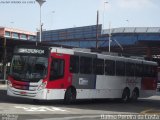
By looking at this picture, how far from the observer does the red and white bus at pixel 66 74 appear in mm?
22734

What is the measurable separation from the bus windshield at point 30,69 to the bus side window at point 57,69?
→ 1.49 feet

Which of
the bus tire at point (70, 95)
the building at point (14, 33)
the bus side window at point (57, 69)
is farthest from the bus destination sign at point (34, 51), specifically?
the building at point (14, 33)

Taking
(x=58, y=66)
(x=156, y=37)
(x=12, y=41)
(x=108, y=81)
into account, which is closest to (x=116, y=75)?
(x=108, y=81)

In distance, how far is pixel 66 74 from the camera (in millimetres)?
24016

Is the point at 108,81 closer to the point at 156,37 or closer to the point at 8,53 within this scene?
the point at 8,53

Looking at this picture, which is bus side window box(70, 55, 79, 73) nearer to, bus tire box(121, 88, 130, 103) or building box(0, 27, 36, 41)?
bus tire box(121, 88, 130, 103)

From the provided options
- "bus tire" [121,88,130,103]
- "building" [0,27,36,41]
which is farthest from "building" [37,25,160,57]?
"bus tire" [121,88,130,103]

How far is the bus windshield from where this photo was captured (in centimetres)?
2273

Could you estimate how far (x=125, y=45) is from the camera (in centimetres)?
7375

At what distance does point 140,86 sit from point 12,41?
1624 cm

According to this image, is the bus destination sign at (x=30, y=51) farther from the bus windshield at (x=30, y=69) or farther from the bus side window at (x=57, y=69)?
the bus side window at (x=57, y=69)

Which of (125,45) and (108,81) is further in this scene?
(125,45)

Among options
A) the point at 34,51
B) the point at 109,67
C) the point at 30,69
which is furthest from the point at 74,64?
the point at 109,67

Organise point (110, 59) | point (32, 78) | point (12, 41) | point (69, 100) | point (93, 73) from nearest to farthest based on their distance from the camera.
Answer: point (32, 78) < point (69, 100) < point (93, 73) < point (110, 59) < point (12, 41)
